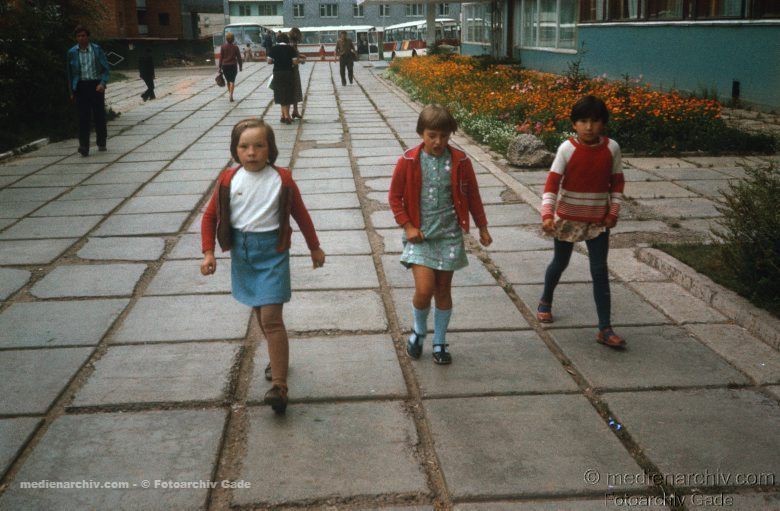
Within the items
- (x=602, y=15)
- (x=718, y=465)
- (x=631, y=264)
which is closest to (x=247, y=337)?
(x=718, y=465)

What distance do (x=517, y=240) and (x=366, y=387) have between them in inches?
114

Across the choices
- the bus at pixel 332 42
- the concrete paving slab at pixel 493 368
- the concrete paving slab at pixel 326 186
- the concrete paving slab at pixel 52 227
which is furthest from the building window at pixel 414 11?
the concrete paving slab at pixel 493 368

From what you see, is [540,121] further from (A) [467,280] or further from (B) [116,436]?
(B) [116,436]

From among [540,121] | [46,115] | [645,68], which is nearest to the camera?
[540,121]

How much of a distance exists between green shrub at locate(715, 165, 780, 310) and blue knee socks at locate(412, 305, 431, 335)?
1.89 metres

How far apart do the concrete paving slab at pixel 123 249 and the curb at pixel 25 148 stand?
17.6ft

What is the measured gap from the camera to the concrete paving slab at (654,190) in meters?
7.55

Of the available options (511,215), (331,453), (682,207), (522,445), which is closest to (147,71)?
(511,215)

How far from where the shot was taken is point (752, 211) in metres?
4.48

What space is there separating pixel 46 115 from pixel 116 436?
11.2 metres

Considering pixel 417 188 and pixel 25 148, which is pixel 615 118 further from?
pixel 25 148

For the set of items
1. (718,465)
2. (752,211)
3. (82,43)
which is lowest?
(718,465)

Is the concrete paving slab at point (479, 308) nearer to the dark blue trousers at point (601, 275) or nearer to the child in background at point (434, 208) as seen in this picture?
the dark blue trousers at point (601, 275)

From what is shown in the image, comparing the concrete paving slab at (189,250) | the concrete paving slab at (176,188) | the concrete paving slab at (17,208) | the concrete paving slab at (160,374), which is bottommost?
the concrete paving slab at (160,374)
